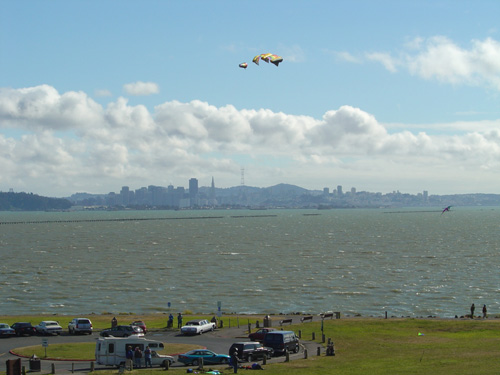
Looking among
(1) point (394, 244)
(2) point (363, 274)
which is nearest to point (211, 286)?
(2) point (363, 274)

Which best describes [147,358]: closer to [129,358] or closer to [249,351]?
[129,358]

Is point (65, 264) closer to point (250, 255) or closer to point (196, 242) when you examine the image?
point (250, 255)

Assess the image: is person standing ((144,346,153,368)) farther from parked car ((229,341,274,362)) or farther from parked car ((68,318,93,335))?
parked car ((68,318,93,335))

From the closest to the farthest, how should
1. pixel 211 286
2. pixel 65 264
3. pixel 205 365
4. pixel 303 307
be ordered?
pixel 205 365 → pixel 303 307 → pixel 211 286 → pixel 65 264

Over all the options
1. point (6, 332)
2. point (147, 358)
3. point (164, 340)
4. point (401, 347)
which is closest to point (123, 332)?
point (164, 340)

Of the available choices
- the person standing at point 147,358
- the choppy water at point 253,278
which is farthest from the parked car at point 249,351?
the choppy water at point 253,278

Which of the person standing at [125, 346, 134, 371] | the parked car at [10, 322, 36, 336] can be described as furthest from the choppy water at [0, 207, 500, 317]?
the person standing at [125, 346, 134, 371]

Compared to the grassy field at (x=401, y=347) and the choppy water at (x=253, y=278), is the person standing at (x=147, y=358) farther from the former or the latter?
the choppy water at (x=253, y=278)
